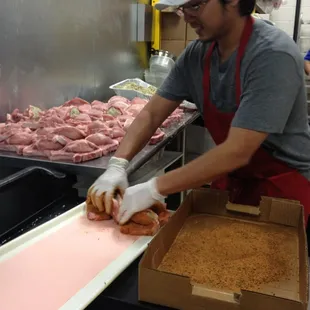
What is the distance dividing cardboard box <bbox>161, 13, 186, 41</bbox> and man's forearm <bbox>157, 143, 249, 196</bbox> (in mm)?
3412

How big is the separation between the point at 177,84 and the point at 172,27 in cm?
298

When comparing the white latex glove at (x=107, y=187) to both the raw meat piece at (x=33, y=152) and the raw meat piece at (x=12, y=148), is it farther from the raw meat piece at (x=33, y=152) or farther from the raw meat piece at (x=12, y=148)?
the raw meat piece at (x=12, y=148)

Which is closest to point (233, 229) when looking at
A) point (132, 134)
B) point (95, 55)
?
point (132, 134)

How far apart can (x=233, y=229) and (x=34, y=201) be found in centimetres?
83

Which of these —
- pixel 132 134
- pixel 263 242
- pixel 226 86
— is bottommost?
pixel 263 242

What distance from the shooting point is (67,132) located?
2.13 metres

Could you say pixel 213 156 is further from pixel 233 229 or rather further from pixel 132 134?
pixel 132 134

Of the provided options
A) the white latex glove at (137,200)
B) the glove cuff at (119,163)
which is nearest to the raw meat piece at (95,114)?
the glove cuff at (119,163)

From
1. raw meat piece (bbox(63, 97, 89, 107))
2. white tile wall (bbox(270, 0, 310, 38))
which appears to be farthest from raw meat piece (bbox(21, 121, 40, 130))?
white tile wall (bbox(270, 0, 310, 38))

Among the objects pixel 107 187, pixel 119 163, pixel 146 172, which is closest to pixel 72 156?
pixel 119 163

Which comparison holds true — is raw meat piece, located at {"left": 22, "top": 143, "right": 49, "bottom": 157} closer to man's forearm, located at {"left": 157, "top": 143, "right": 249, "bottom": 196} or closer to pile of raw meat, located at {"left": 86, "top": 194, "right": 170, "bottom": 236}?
pile of raw meat, located at {"left": 86, "top": 194, "right": 170, "bottom": 236}

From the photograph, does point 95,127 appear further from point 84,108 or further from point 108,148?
point 84,108

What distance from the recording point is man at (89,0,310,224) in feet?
4.57

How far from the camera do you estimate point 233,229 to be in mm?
1309
